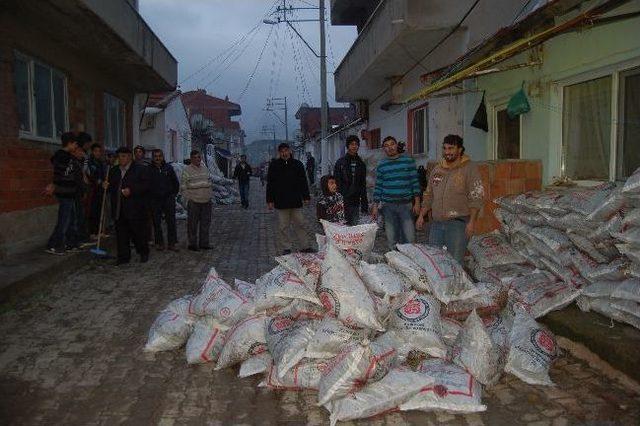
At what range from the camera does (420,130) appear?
41.8 ft

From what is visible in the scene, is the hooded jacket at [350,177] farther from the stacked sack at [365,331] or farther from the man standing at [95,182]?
the man standing at [95,182]

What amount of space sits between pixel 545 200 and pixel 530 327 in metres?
1.60

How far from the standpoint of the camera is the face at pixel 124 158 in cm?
818

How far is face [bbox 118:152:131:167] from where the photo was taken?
818cm

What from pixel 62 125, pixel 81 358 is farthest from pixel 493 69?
pixel 62 125

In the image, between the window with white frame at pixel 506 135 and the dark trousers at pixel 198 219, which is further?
the dark trousers at pixel 198 219

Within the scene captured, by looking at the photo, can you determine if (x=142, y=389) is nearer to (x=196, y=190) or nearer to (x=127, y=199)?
(x=127, y=199)

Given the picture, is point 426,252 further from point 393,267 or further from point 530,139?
point 530,139

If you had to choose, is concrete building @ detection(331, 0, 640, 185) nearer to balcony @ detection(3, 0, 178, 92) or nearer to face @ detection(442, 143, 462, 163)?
face @ detection(442, 143, 462, 163)

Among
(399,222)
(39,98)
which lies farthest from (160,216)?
(399,222)

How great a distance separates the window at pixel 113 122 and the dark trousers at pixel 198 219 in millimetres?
4224

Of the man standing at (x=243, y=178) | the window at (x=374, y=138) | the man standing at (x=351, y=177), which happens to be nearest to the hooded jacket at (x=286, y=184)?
the man standing at (x=351, y=177)

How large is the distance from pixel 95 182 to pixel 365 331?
6.41 m

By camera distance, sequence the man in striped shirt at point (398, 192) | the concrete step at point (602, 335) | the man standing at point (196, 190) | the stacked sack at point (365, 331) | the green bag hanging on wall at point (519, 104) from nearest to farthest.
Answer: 1. the stacked sack at point (365, 331)
2. the concrete step at point (602, 335)
3. the man in striped shirt at point (398, 192)
4. the green bag hanging on wall at point (519, 104)
5. the man standing at point (196, 190)
